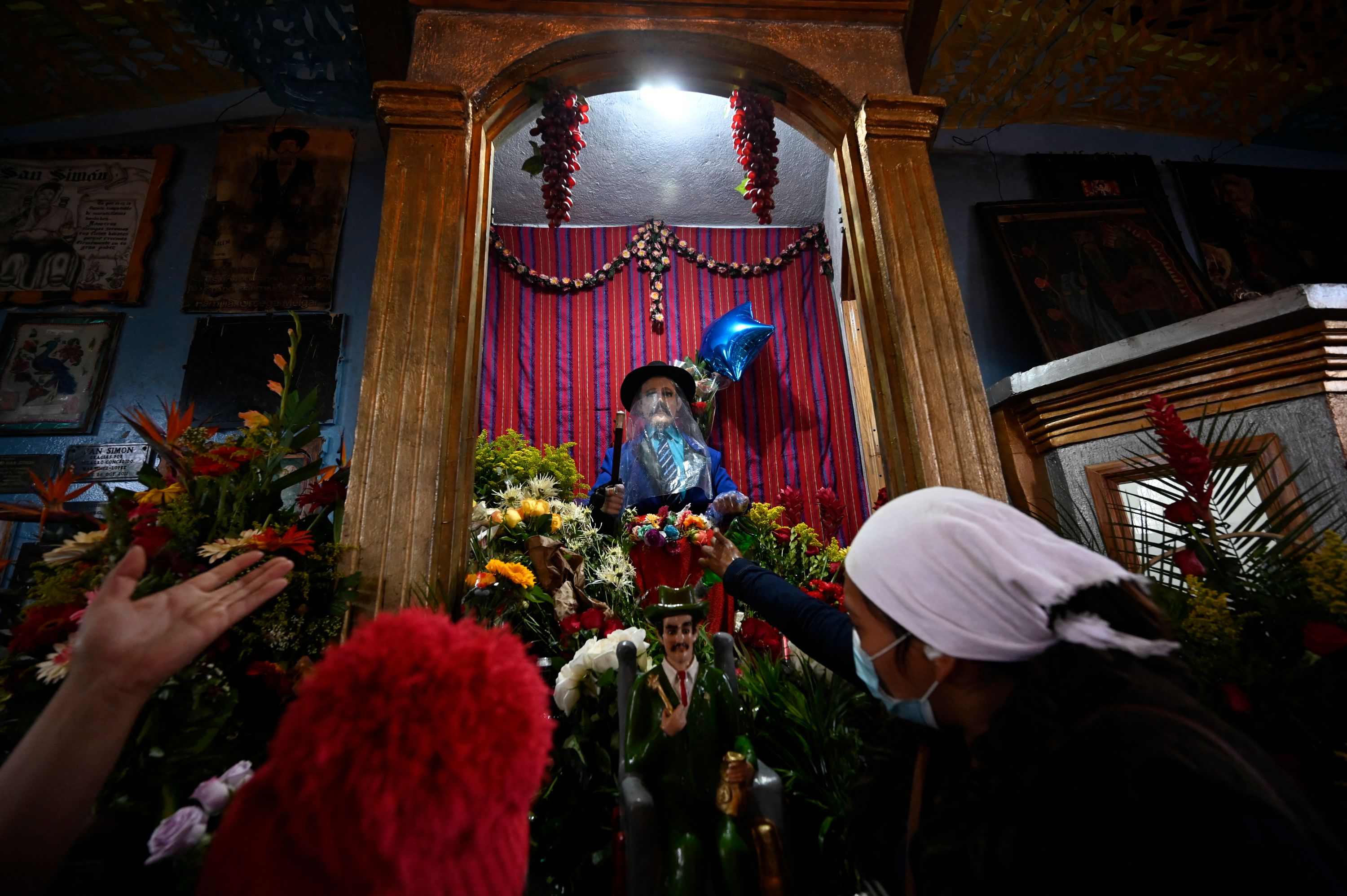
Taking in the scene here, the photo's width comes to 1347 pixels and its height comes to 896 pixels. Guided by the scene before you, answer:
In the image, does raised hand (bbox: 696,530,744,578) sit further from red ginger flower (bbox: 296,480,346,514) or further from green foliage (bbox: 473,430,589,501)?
green foliage (bbox: 473,430,589,501)

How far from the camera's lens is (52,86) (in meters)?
4.26

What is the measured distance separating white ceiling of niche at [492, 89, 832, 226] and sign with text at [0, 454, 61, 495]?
333 cm

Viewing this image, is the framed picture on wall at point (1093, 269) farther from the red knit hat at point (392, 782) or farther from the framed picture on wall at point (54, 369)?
the framed picture on wall at point (54, 369)

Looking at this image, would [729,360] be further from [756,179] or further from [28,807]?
[28,807]

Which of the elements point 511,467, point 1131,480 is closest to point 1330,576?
point 1131,480

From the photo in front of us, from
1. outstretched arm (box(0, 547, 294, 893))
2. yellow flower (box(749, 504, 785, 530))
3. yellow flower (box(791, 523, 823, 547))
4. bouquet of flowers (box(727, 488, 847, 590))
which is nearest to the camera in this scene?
outstretched arm (box(0, 547, 294, 893))

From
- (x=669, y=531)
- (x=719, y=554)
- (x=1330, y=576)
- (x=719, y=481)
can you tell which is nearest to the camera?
(x=1330, y=576)

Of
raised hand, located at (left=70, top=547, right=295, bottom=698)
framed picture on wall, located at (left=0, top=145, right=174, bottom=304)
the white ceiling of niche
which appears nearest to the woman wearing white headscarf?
raised hand, located at (left=70, top=547, right=295, bottom=698)

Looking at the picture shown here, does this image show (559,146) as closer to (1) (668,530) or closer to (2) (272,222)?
(1) (668,530)

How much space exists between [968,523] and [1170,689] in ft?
0.99

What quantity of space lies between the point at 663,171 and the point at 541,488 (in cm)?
321

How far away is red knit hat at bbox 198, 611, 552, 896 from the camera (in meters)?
0.61

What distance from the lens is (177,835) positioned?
100 centimetres

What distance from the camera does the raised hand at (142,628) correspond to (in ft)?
2.82
